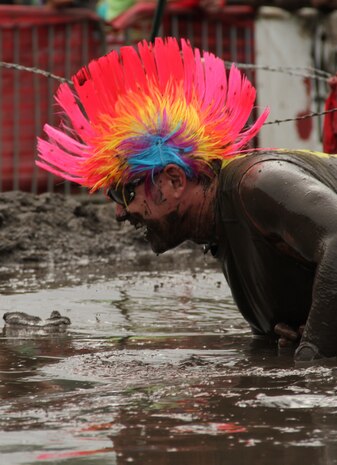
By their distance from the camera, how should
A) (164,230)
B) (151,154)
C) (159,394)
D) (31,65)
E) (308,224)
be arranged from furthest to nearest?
(31,65), (164,230), (151,154), (308,224), (159,394)

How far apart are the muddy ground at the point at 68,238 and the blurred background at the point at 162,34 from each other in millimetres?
2284

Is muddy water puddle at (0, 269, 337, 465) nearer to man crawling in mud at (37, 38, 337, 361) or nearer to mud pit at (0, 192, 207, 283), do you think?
man crawling in mud at (37, 38, 337, 361)

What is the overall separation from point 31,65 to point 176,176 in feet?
24.1

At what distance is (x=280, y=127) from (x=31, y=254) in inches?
185

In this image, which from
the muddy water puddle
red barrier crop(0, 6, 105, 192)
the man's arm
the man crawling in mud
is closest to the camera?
the muddy water puddle

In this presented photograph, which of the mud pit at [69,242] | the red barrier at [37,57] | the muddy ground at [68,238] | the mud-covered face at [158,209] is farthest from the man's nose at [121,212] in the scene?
the red barrier at [37,57]

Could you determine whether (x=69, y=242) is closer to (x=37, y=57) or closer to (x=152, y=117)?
(x=37, y=57)

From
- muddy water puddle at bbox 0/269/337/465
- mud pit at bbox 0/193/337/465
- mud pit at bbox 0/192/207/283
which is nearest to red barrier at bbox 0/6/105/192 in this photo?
mud pit at bbox 0/192/207/283

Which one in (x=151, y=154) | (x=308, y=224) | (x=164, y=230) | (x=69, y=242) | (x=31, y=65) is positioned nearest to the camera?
(x=308, y=224)

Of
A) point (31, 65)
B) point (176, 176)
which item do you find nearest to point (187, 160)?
point (176, 176)

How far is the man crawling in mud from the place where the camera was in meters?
5.25

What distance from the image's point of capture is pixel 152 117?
5.27 meters

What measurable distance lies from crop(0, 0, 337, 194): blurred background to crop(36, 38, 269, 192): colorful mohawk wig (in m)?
6.95

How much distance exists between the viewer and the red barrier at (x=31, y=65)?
12.4m
